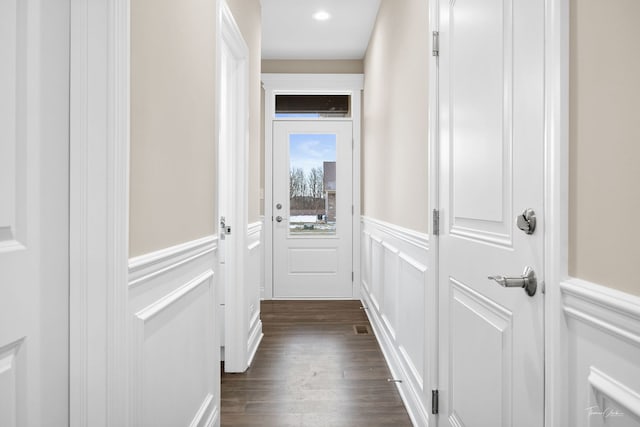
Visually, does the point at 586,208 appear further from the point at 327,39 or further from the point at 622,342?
the point at 327,39

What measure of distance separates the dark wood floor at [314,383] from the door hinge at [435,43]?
177 cm

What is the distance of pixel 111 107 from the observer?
986 millimetres

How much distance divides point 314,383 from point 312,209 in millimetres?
2528

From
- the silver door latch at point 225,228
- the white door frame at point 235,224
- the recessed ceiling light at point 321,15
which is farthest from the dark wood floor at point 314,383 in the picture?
the recessed ceiling light at point 321,15

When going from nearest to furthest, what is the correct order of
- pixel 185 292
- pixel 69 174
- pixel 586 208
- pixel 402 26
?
pixel 586 208
pixel 69 174
pixel 185 292
pixel 402 26

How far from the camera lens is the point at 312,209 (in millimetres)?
4789

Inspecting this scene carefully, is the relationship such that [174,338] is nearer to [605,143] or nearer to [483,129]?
[483,129]

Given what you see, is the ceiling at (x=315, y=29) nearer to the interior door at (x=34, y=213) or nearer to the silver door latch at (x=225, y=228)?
the silver door latch at (x=225, y=228)

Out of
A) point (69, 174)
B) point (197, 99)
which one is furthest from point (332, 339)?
point (69, 174)

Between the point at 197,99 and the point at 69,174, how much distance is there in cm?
78

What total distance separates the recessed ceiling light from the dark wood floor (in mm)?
2757

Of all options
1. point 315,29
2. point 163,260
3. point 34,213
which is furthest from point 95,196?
point 315,29

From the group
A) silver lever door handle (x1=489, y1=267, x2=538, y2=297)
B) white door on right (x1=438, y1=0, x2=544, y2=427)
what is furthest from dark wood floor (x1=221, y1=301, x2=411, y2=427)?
silver lever door handle (x1=489, y1=267, x2=538, y2=297)

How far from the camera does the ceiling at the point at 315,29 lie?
3.49m
